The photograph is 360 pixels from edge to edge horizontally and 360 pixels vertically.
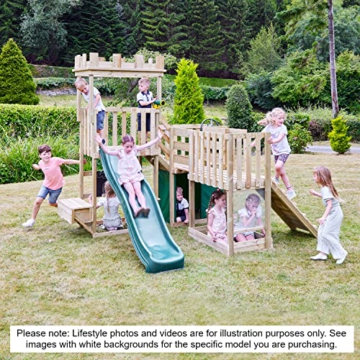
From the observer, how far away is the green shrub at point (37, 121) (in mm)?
16484

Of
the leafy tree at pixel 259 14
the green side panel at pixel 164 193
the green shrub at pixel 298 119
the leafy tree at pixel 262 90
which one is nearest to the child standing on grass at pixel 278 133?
the green side panel at pixel 164 193

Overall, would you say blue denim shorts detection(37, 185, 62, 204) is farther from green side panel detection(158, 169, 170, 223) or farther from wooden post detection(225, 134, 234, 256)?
wooden post detection(225, 134, 234, 256)

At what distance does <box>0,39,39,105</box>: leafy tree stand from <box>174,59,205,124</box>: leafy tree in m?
11.9

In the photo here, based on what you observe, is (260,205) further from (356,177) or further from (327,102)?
(327,102)

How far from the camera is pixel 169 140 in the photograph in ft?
28.5

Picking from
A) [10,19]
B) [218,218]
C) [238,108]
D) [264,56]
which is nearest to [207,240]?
[218,218]

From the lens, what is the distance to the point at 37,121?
17062 mm

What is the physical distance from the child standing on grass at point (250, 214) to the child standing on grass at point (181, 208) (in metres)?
1.69

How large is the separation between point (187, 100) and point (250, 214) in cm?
1355

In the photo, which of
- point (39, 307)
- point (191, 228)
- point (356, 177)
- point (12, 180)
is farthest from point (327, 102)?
point (39, 307)

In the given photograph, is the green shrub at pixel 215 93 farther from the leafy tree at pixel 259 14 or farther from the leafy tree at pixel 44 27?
the leafy tree at pixel 44 27

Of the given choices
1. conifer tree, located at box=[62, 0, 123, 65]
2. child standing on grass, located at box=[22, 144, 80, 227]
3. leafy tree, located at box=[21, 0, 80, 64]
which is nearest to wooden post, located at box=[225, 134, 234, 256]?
child standing on grass, located at box=[22, 144, 80, 227]

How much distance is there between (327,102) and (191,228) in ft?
107

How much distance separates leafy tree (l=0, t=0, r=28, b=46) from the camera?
4587 cm
